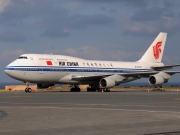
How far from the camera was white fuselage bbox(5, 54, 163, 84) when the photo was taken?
50312 mm

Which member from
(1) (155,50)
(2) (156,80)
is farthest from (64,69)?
(1) (155,50)

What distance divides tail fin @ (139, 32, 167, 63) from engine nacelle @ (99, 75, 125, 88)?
12133mm

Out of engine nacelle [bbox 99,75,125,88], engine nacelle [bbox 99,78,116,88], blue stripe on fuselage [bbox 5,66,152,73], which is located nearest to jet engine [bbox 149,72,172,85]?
engine nacelle [bbox 99,75,125,88]

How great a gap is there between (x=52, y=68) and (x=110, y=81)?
24.4 ft

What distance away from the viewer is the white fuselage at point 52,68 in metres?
50.3

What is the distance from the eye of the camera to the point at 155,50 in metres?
66.9

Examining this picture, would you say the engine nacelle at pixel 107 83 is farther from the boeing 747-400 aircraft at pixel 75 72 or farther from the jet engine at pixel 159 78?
the jet engine at pixel 159 78

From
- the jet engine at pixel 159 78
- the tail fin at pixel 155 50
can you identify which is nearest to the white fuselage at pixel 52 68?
the jet engine at pixel 159 78

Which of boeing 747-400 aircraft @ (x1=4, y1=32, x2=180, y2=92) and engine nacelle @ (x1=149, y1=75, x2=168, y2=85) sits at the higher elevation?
boeing 747-400 aircraft @ (x1=4, y1=32, x2=180, y2=92)

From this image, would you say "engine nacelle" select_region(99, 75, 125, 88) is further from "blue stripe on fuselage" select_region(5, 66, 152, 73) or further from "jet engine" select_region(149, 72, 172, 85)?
"jet engine" select_region(149, 72, 172, 85)

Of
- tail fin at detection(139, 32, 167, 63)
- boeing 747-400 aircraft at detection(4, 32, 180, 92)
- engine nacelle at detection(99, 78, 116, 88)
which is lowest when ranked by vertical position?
engine nacelle at detection(99, 78, 116, 88)

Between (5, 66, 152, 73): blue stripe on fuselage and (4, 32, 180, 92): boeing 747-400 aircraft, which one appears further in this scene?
(4, 32, 180, 92): boeing 747-400 aircraft

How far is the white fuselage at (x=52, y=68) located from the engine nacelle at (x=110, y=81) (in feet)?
9.50

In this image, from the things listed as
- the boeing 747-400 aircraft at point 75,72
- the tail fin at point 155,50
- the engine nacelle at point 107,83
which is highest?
the tail fin at point 155,50
